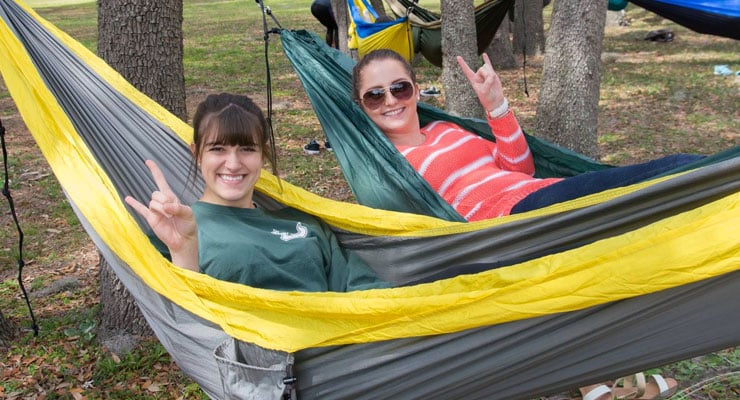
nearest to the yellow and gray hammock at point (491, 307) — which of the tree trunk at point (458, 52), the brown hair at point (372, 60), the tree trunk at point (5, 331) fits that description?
the brown hair at point (372, 60)

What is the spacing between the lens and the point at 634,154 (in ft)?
14.0

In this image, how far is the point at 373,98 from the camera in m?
2.03

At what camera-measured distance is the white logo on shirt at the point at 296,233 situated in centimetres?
158

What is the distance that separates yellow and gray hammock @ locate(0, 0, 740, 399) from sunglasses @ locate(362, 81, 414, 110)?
0.58 metres

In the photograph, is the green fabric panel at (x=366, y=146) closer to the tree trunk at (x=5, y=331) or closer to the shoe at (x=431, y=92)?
the tree trunk at (x=5, y=331)

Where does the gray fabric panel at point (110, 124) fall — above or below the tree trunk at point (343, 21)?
above

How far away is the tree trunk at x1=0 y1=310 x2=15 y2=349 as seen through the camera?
2230 mm

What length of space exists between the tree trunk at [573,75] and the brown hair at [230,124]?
2.04 m

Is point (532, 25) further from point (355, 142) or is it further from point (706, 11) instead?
point (355, 142)

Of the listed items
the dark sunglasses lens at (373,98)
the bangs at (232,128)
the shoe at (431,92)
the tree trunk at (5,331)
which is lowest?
the shoe at (431,92)

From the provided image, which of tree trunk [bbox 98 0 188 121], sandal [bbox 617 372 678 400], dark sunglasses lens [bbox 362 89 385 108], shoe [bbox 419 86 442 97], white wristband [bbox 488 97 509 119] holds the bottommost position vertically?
shoe [bbox 419 86 442 97]

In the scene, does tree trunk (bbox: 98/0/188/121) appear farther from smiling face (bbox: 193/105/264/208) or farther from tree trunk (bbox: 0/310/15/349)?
tree trunk (bbox: 0/310/15/349)

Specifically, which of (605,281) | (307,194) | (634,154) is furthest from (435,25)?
(605,281)

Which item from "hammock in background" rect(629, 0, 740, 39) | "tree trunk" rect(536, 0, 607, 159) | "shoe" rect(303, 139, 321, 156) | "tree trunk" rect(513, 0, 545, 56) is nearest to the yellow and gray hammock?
"tree trunk" rect(536, 0, 607, 159)
